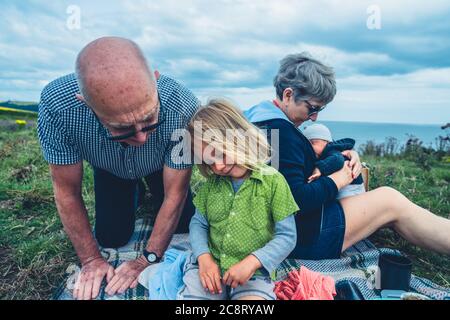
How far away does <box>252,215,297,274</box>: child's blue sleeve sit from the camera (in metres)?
2.20

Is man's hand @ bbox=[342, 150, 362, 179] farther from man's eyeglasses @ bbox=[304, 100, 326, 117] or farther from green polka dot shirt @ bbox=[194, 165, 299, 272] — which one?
green polka dot shirt @ bbox=[194, 165, 299, 272]

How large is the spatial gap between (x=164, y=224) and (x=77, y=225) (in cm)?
55

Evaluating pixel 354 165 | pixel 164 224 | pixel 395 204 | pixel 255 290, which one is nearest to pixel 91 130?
pixel 164 224

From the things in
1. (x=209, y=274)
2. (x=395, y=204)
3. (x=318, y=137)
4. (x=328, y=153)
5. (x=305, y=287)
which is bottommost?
(x=305, y=287)

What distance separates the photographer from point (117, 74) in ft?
6.68

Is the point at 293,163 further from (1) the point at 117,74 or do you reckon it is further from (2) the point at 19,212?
(2) the point at 19,212

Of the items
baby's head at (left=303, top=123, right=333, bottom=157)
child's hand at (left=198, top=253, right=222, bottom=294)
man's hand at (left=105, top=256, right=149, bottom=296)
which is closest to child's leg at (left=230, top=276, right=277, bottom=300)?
child's hand at (left=198, top=253, right=222, bottom=294)

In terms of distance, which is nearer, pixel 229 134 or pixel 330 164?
pixel 229 134

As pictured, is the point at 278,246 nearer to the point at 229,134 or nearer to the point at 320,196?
the point at 320,196

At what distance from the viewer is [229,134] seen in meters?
2.30

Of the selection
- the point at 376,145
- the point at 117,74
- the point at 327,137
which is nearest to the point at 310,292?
the point at 327,137

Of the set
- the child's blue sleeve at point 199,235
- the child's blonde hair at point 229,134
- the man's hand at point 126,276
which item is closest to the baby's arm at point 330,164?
the child's blonde hair at point 229,134

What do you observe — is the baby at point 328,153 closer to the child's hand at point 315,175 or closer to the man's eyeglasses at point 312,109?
the child's hand at point 315,175

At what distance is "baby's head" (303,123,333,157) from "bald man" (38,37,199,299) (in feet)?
2.94
